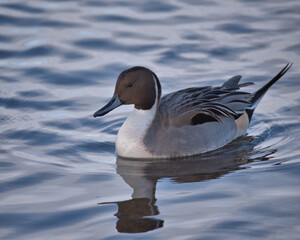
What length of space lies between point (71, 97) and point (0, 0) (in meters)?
4.75

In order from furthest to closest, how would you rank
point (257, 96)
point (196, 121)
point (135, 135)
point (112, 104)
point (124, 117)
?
1. point (124, 117)
2. point (257, 96)
3. point (196, 121)
4. point (135, 135)
5. point (112, 104)

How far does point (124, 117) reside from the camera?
7801 mm

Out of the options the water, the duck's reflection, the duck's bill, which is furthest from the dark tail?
the duck's bill

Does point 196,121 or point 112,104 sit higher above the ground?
point 112,104

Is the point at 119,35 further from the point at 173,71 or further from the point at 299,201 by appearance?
the point at 299,201

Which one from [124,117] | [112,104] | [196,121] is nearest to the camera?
[112,104]

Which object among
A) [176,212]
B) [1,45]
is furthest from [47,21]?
[176,212]

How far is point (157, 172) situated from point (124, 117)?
1.84m

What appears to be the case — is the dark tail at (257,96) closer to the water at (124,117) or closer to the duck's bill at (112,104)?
the water at (124,117)

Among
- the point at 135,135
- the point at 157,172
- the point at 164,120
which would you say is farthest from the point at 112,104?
the point at 157,172

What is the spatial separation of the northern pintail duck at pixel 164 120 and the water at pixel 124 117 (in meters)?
0.17

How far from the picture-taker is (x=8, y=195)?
5.49 metres

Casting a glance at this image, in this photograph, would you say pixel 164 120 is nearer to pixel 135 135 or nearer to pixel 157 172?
pixel 135 135

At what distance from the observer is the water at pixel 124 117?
492 cm
